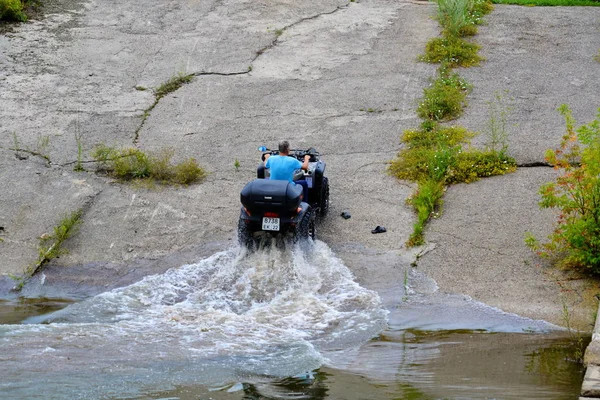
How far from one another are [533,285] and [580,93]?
653 cm

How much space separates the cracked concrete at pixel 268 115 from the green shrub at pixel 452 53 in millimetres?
289

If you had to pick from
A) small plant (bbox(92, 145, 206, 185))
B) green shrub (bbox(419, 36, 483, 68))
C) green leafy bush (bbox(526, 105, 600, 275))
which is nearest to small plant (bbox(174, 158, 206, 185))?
small plant (bbox(92, 145, 206, 185))

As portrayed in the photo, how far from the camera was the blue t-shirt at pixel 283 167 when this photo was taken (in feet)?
35.3

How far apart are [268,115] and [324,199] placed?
11.8ft

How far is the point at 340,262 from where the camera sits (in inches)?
427

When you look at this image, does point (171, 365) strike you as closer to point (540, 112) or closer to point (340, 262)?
point (340, 262)

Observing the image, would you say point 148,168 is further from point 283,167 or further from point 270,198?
point 270,198

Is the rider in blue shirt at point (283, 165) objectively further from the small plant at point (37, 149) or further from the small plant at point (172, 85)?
the small plant at point (172, 85)

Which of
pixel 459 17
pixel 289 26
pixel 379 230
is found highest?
pixel 459 17

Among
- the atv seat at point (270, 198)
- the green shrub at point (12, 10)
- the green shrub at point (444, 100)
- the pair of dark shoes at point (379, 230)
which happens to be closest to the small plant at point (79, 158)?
the atv seat at point (270, 198)

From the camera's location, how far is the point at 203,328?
908cm

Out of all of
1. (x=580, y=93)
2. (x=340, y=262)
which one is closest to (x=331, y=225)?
(x=340, y=262)

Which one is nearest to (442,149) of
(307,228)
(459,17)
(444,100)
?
(444,100)

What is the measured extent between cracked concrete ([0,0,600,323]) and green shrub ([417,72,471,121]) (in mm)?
260
